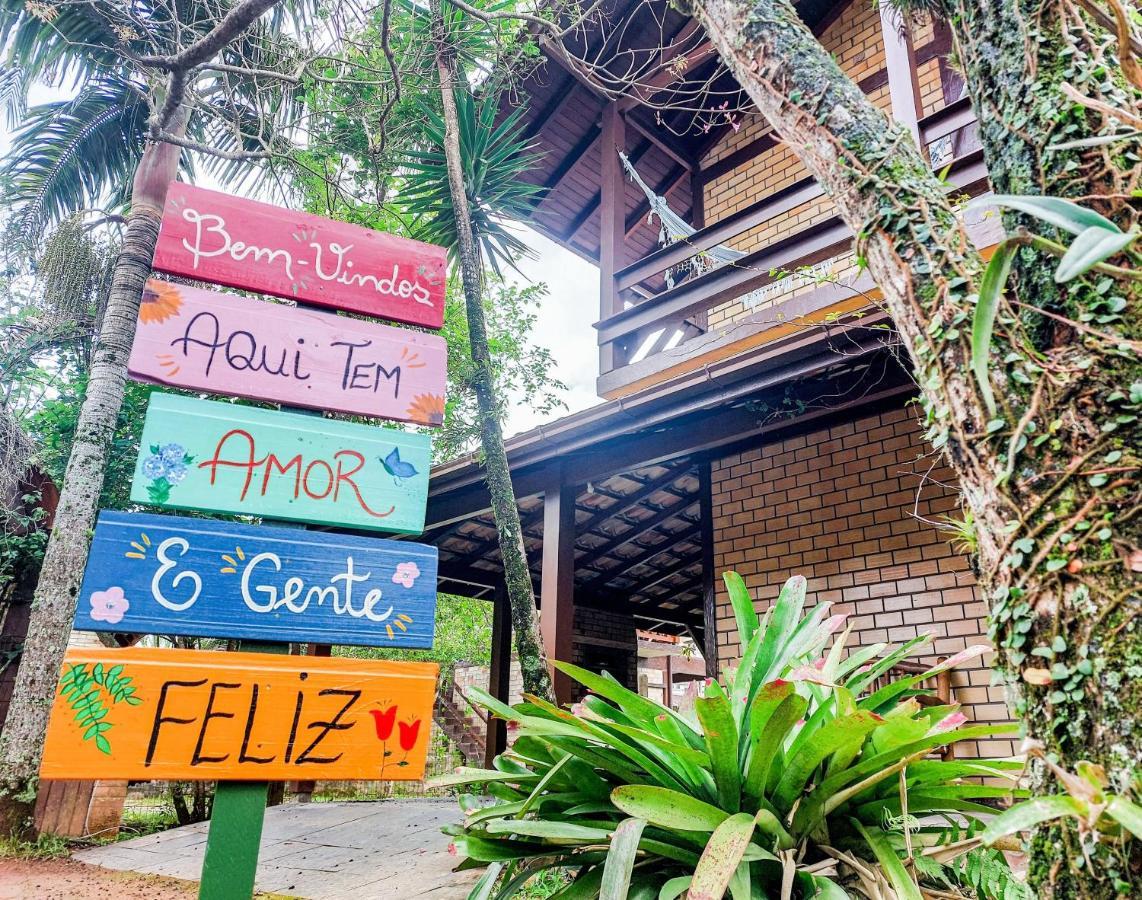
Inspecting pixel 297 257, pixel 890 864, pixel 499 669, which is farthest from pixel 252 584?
pixel 499 669

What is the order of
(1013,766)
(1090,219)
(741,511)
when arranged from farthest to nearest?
(741,511) < (1013,766) < (1090,219)

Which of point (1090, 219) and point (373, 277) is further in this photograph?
point (373, 277)

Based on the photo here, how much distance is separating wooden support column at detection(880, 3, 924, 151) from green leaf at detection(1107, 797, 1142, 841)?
188 inches

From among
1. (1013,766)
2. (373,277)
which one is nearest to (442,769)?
(373,277)

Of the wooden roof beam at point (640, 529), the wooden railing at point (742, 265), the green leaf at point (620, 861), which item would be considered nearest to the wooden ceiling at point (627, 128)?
the wooden railing at point (742, 265)

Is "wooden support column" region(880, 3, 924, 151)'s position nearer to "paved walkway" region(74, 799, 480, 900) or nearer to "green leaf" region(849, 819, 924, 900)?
"green leaf" region(849, 819, 924, 900)

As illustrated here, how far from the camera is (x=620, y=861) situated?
133 centimetres

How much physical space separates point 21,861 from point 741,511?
5523mm

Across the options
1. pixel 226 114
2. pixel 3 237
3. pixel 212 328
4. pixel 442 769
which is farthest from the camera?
pixel 442 769

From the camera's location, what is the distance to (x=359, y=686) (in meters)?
2.23

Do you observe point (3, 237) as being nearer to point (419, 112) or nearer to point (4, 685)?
point (4, 685)

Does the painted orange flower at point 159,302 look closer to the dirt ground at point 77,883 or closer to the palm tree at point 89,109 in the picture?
the dirt ground at point 77,883

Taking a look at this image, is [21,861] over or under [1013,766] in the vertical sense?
under

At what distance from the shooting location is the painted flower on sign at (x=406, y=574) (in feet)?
7.81
